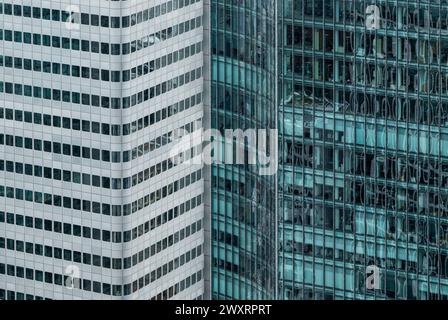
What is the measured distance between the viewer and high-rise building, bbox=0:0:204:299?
160 m

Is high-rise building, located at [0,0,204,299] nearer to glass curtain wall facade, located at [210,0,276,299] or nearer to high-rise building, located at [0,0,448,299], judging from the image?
high-rise building, located at [0,0,448,299]

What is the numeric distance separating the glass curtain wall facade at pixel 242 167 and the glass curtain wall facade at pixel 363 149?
167 inches

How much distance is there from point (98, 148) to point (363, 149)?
26362 millimetres

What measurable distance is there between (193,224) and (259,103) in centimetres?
1803

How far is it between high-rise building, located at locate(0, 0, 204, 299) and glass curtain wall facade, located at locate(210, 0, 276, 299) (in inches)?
83.1

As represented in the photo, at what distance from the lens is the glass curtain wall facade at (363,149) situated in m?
147

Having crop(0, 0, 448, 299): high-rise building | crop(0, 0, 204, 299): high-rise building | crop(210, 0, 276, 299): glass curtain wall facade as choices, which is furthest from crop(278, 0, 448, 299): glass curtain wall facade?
crop(0, 0, 204, 299): high-rise building

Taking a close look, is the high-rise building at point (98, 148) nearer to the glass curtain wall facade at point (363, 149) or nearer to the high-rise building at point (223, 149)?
the high-rise building at point (223, 149)

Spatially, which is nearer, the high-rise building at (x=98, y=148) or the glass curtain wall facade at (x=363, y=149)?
the glass curtain wall facade at (x=363, y=149)

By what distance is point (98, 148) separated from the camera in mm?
163000

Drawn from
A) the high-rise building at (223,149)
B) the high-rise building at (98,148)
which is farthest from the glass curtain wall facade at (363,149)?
the high-rise building at (98,148)
